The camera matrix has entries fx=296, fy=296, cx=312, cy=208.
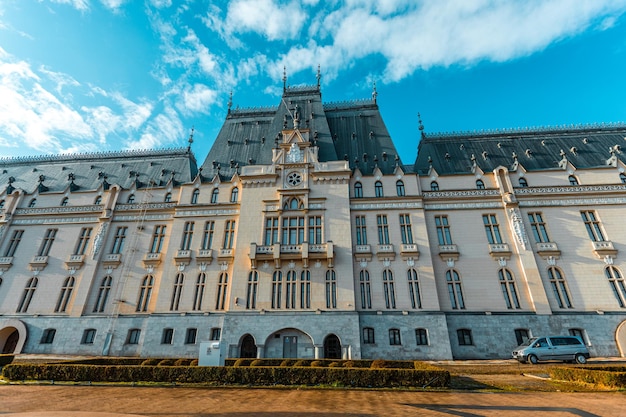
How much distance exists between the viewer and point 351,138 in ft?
157

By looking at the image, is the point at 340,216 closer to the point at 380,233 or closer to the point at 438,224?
the point at 380,233

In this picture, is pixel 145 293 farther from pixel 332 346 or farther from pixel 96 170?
pixel 96 170

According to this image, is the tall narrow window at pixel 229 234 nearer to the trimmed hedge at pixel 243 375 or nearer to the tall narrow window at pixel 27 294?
the trimmed hedge at pixel 243 375

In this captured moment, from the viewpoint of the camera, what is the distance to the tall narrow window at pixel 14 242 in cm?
4238

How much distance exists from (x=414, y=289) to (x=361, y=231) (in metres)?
9.28

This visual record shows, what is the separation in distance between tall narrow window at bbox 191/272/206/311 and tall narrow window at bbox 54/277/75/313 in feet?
57.1

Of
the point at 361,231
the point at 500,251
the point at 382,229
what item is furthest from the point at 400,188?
the point at 500,251

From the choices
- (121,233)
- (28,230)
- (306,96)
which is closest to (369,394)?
(121,233)

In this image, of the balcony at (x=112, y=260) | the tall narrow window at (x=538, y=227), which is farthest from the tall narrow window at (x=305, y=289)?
the tall narrow window at (x=538, y=227)

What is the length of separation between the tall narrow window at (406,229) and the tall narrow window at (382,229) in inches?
73.5

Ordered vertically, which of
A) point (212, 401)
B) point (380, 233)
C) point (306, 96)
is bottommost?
point (212, 401)

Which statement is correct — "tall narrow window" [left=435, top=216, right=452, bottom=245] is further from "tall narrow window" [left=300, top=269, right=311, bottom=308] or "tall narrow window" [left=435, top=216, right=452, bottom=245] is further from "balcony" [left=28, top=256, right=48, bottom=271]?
"balcony" [left=28, top=256, right=48, bottom=271]

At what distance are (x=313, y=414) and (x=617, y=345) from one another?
1487 inches

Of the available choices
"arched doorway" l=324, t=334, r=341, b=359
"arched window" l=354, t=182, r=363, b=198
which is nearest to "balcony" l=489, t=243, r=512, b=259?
"arched window" l=354, t=182, r=363, b=198
